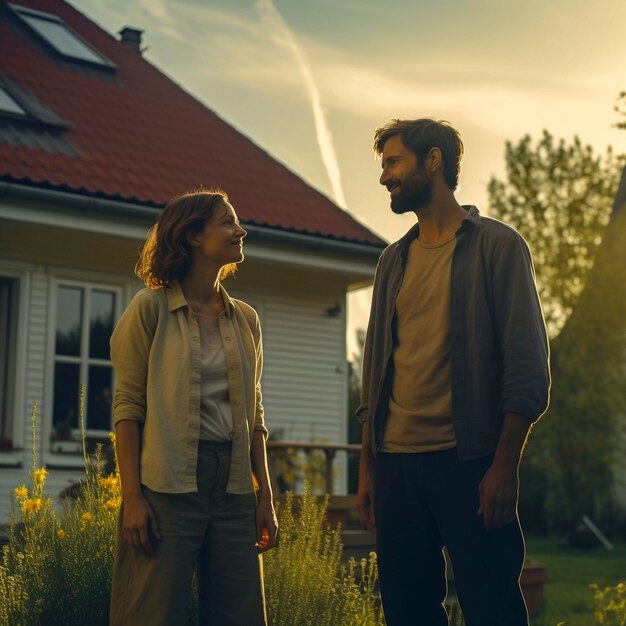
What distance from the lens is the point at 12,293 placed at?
1112cm

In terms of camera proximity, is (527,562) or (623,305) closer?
(527,562)

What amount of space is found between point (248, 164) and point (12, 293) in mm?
3869

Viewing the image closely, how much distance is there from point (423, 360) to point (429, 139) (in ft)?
2.44

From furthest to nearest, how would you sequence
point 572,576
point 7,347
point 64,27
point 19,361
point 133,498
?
point 64,27, point 572,576, point 7,347, point 19,361, point 133,498

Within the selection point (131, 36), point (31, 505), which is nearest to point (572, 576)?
point (131, 36)

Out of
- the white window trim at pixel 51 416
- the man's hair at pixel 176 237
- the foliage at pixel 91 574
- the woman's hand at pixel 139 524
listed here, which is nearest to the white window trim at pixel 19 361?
the white window trim at pixel 51 416

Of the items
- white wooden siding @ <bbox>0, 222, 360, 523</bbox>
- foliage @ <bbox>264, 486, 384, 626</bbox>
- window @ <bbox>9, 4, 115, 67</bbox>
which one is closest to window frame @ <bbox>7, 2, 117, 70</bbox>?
window @ <bbox>9, 4, 115, 67</bbox>

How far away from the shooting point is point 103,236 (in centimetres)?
1117

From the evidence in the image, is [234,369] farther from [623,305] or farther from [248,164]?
[623,305]

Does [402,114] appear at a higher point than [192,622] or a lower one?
higher

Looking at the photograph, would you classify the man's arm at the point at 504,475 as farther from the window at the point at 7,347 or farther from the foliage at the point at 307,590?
the window at the point at 7,347

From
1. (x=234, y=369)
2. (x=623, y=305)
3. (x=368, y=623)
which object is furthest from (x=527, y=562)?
(x=623, y=305)

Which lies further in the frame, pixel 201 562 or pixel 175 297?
pixel 175 297

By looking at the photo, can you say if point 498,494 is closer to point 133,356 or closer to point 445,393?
point 445,393
